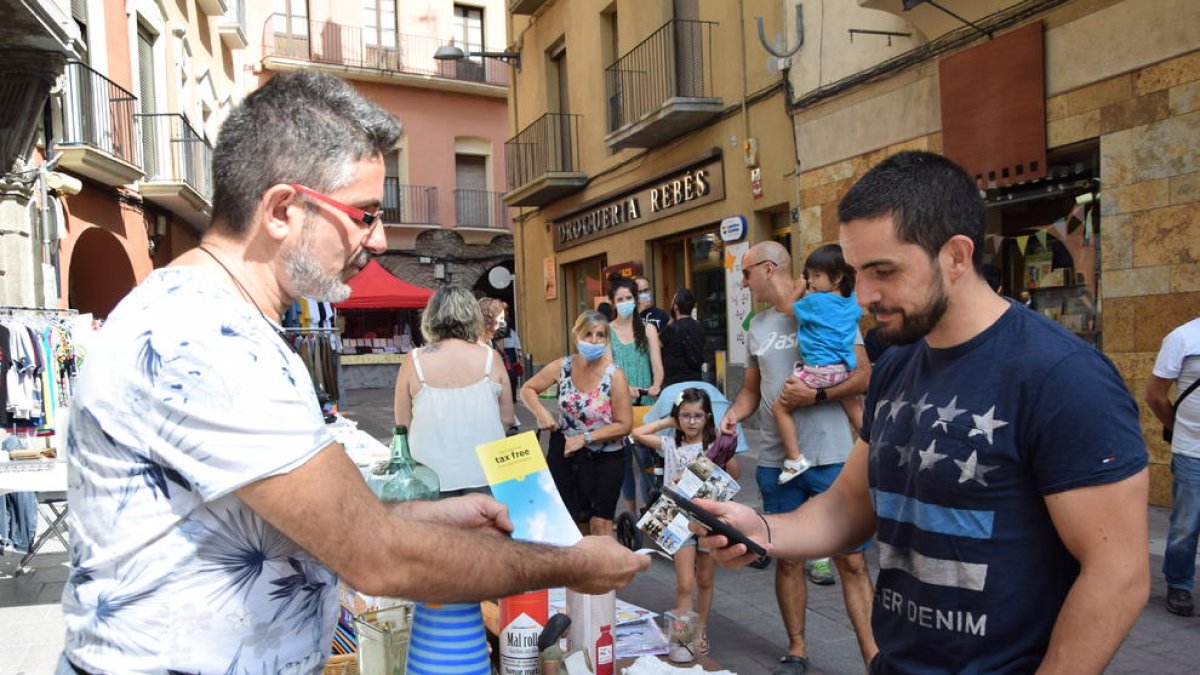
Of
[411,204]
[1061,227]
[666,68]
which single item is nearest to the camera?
[1061,227]

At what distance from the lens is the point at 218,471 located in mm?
1240

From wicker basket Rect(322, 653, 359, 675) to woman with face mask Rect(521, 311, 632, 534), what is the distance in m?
3.08

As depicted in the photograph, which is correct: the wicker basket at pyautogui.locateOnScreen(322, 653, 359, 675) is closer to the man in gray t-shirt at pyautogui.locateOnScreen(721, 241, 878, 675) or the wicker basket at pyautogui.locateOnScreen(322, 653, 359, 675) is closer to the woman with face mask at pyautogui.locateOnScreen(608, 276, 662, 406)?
the man in gray t-shirt at pyautogui.locateOnScreen(721, 241, 878, 675)

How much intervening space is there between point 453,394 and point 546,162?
13.1 metres

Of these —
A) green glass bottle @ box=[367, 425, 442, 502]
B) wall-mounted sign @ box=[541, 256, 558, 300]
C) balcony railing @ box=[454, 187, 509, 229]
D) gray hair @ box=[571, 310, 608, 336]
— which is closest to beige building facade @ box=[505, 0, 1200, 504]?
wall-mounted sign @ box=[541, 256, 558, 300]

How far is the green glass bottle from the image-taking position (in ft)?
8.56

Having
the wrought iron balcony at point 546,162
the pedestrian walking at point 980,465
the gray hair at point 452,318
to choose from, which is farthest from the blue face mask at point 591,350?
the wrought iron balcony at point 546,162

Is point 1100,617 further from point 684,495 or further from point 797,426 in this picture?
point 797,426

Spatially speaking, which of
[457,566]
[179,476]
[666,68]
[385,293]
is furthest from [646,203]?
[179,476]

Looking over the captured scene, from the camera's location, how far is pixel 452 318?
15.8 feet

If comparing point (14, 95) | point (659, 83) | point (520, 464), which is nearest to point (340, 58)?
point (659, 83)

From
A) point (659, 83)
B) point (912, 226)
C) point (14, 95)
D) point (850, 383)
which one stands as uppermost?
point (659, 83)

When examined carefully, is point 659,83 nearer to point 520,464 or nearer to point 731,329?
point 731,329

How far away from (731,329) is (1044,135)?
200 inches
